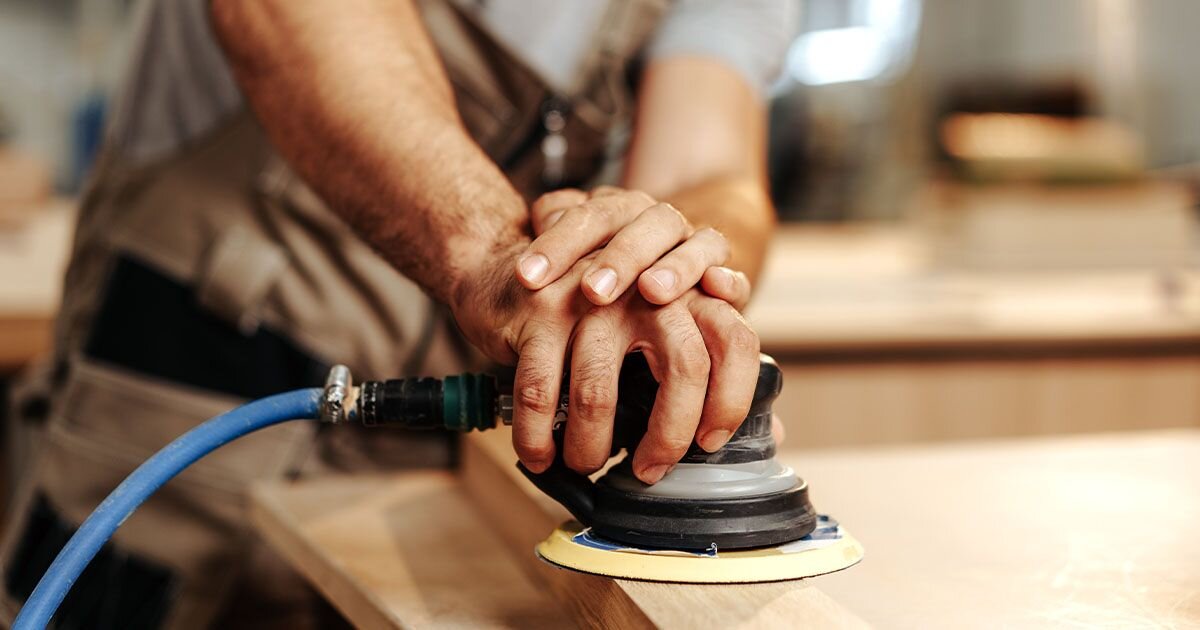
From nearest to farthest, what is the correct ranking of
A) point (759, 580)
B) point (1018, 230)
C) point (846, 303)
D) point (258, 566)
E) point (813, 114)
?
point (759, 580) → point (258, 566) → point (846, 303) → point (1018, 230) → point (813, 114)

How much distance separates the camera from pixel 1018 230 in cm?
260

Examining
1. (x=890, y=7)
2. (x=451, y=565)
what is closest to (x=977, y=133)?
(x=890, y=7)

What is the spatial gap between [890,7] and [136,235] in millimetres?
3654

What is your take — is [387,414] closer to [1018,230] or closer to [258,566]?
[258,566]

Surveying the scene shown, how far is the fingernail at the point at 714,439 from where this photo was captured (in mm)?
646

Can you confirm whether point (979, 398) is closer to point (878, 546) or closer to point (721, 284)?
point (878, 546)

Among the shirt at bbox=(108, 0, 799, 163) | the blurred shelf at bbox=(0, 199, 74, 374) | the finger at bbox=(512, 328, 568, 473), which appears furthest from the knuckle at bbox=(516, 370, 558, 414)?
the blurred shelf at bbox=(0, 199, 74, 374)

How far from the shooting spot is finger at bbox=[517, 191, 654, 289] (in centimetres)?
65

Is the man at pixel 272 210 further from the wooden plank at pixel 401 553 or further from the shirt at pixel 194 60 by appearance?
the wooden plank at pixel 401 553

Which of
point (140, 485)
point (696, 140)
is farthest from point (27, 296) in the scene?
point (140, 485)

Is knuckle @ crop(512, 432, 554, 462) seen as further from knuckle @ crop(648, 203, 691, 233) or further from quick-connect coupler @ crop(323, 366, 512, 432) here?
knuckle @ crop(648, 203, 691, 233)

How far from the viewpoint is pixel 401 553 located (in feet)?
2.85

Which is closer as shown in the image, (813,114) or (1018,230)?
(1018,230)

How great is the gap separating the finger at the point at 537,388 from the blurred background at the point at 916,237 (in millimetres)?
1210
